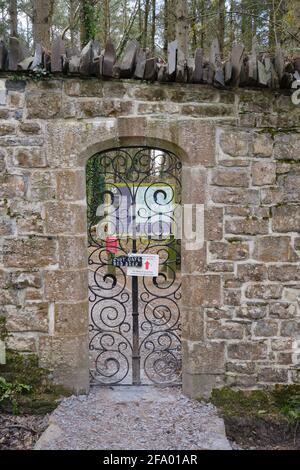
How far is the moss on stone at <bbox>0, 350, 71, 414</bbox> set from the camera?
3.91m

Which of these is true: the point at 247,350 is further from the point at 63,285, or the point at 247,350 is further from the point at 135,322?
the point at 63,285

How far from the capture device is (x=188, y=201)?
12.8 ft

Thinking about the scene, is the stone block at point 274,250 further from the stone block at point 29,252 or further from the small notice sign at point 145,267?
the stone block at point 29,252

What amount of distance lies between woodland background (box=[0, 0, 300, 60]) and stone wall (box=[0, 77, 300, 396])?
250cm

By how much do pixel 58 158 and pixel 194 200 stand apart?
128cm

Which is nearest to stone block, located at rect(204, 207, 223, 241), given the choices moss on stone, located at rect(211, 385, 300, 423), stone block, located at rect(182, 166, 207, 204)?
stone block, located at rect(182, 166, 207, 204)

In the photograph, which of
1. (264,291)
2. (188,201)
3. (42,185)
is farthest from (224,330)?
(42,185)

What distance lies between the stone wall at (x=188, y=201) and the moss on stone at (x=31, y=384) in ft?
0.31

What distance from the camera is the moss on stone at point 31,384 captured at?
3908mm

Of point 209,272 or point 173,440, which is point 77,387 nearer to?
point 173,440

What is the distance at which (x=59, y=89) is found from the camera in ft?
12.2

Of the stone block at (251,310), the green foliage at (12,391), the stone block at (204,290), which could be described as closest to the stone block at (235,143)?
the stone block at (204,290)
